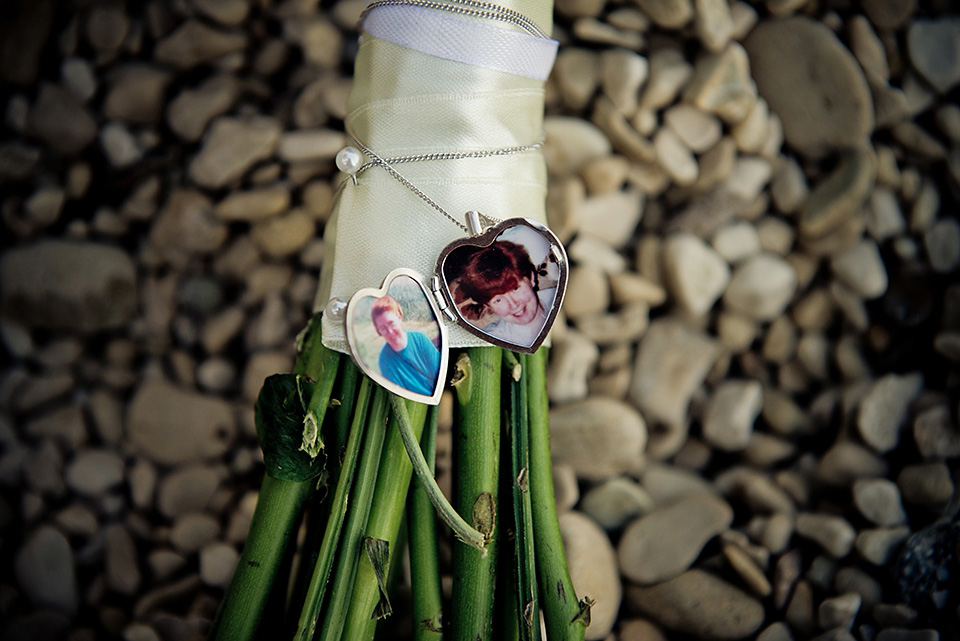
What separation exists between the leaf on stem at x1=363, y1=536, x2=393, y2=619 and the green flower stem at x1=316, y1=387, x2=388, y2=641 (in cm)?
2

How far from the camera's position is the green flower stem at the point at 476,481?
2.08ft

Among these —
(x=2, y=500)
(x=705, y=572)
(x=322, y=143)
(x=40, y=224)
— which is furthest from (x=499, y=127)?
(x=2, y=500)

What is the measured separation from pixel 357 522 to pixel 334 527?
0.9 inches

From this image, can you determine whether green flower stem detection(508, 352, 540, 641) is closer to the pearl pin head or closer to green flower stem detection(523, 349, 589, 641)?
green flower stem detection(523, 349, 589, 641)

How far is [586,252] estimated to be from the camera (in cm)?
94

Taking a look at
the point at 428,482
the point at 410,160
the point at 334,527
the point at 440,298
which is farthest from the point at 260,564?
the point at 410,160

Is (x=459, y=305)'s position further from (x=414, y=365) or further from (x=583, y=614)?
(x=583, y=614)

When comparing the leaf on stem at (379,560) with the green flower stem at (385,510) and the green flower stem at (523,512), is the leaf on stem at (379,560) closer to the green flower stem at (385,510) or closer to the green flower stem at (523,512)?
the green flower stem at (385,510)

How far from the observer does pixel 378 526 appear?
0.62 m

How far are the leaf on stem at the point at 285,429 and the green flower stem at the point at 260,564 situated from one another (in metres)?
0.03

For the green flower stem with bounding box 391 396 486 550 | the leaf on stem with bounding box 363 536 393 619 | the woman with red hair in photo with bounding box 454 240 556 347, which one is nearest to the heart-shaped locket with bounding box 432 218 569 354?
the woman with red hair in photo with bounding box 454 240 556 347

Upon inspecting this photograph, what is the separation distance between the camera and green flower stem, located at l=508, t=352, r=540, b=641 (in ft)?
2.08

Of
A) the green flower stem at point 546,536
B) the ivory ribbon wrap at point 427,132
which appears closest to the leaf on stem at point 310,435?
the ivory ribbon wrap at point 427,132

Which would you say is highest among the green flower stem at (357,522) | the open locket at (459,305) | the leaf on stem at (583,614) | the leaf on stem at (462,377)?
the open locket at (459,305)
